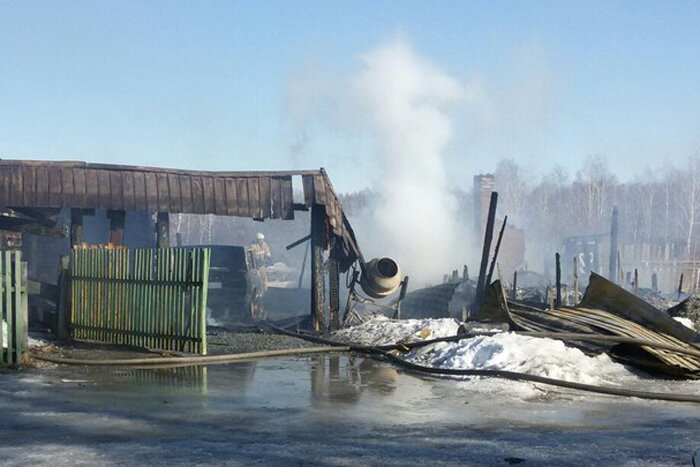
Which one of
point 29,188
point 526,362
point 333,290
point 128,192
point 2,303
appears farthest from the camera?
point 333,290

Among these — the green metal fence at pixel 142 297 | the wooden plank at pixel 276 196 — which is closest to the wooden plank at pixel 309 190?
the wooden plank at pixel 276 196

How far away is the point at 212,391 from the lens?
9156mm

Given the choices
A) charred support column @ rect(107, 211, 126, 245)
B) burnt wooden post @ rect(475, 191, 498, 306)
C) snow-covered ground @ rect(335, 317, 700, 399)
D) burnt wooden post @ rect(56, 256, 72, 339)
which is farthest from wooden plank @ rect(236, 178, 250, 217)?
snow-covered ground @ rect(335, 317, 700, 399)

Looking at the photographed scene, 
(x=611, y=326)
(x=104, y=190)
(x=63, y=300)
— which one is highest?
(x=104, y=190)

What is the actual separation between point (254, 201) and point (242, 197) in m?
0.32

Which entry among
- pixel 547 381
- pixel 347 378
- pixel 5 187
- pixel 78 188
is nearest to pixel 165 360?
pixel 347 378

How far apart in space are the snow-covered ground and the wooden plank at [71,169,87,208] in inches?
371

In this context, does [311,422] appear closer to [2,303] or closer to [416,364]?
[416,364]

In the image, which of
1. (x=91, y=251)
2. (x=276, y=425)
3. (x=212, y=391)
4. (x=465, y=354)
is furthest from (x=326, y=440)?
(x=91, y=251)

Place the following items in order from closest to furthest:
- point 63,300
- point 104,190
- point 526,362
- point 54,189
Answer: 1. point 526,362
2. point 63,300
3. point 54,189
4. point 104,190

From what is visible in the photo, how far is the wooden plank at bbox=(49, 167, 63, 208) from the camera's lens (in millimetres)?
17516

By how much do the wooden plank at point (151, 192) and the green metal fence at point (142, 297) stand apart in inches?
160

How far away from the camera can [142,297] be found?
1305cm

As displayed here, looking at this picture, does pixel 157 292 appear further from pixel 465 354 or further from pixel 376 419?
pixel 376 419
